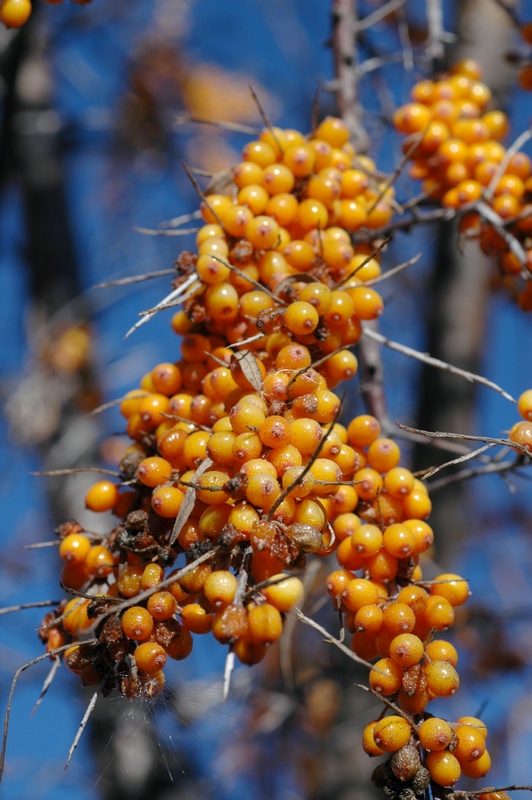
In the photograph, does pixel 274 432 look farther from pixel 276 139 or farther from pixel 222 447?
pixel 276 139

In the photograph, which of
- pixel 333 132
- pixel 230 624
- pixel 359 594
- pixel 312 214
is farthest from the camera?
pixel 333 132

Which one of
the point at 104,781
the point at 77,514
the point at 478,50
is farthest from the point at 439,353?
the point at 104,781

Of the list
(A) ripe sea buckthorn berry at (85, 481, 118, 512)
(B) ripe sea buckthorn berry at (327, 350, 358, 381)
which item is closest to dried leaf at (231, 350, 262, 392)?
(B) ripe sea buckthorn berry at (327, 350, 358, 381)

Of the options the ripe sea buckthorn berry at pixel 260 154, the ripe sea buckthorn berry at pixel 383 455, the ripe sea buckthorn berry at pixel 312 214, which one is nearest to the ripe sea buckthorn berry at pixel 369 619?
the ripe sea buckthorn berry at pixel 383 455

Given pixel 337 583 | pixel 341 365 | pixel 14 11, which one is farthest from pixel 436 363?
pixel 14 11

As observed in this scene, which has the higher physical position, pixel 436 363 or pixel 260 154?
pixel 260 154

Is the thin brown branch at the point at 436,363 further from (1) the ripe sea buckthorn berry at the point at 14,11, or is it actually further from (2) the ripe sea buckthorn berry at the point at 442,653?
(1) the ripe sea buckthorn berry at the point at 14,11

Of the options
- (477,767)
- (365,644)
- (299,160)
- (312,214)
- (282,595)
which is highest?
(299,160)

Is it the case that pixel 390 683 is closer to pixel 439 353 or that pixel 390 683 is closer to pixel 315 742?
pixel 439 353
